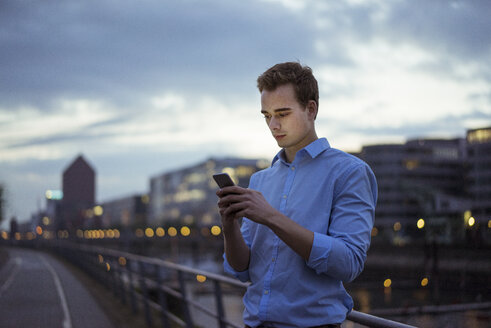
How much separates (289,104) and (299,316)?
27.0 inches

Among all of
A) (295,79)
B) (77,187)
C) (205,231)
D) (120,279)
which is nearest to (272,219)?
(295,79)

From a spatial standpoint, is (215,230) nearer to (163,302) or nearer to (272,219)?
(163,302)

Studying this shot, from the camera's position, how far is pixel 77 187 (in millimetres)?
152750

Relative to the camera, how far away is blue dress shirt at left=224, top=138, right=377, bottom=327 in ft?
5.73

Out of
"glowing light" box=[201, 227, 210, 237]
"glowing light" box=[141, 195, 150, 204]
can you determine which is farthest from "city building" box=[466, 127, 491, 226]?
"glowing light" box=[141, 195, 150, 204]

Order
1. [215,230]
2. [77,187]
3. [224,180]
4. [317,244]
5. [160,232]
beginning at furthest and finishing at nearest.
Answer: [77,187], [160,232], [215,230], [224,180], [317,244]

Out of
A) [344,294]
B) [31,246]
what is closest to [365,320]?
[344,294]

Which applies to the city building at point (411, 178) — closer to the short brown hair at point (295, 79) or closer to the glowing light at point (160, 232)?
the glowing light at point (160, 232)

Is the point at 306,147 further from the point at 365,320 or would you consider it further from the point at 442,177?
the point at 442,177

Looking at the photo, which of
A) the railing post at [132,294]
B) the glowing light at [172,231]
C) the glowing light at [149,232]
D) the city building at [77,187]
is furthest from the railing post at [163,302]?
the city building at [77,187]

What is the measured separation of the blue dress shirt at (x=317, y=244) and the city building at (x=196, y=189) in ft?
411

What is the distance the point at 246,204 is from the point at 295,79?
47 centimetres

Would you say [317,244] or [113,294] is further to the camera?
[113,294]

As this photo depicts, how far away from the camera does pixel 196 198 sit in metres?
144
